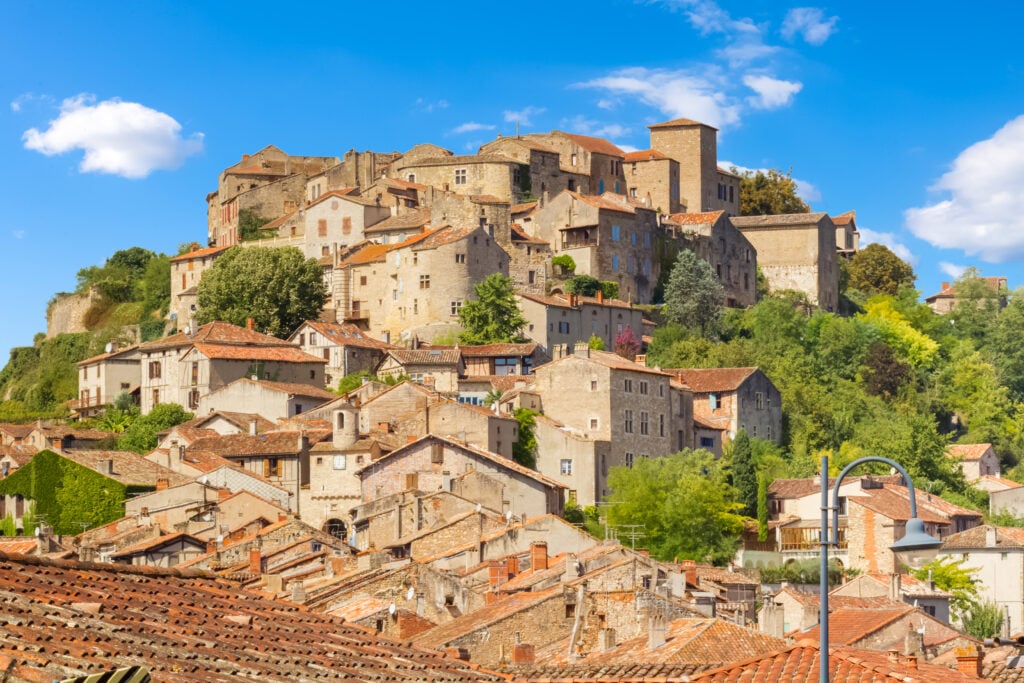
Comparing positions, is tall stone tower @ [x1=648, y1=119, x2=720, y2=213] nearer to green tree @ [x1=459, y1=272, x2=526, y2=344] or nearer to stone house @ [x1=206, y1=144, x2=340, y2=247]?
stone house @ [x1=206, y1=144, x2=340, y2=247]

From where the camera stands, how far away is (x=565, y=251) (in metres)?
102

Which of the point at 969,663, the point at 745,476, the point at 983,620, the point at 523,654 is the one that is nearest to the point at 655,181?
the point at 745,476

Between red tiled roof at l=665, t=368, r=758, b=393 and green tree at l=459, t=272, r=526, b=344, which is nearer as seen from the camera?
red tiled roof at l=665, t=368, r=758, b=393

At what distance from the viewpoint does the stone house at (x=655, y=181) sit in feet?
382

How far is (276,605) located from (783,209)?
112 meters

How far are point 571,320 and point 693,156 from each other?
3020cm

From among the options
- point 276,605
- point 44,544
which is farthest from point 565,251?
point 276,605

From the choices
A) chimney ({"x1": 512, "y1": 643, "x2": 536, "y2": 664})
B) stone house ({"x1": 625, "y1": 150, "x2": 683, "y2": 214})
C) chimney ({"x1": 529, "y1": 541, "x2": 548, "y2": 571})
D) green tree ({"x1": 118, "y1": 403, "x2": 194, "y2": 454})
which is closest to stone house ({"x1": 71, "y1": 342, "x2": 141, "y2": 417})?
green tree ({"x1": 118, "y1": 403, "x2": 194, "y2": 454})

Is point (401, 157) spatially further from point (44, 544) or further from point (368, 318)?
point (44, 544)

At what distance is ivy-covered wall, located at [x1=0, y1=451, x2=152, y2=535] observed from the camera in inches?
2635

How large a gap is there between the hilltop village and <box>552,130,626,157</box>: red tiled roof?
908 mm

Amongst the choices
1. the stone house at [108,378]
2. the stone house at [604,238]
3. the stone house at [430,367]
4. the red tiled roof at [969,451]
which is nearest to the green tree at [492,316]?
the stone house at [430,367]

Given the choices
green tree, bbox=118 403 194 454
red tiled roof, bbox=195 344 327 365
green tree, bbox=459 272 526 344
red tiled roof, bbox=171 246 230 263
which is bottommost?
green tree, bbox=118 403 194 454

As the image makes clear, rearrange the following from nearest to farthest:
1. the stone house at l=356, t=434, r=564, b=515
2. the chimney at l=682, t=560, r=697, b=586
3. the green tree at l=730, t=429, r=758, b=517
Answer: the chimney at l=682, t=560, r=697, b=586 → the stone house at l=356, t=434, r=564, b=515 → the green tree at l=730, t=429, r=758, b=517
